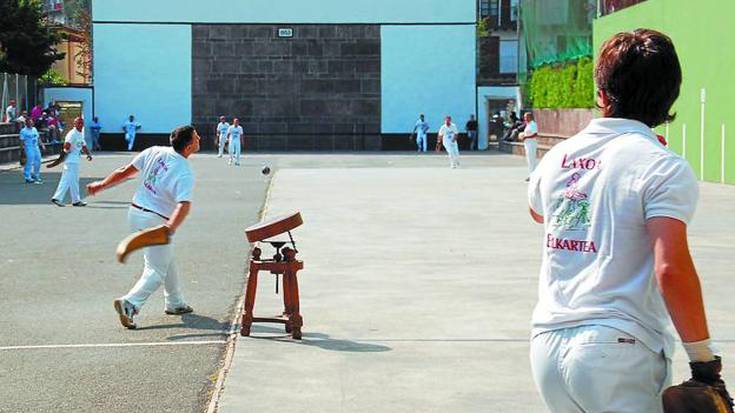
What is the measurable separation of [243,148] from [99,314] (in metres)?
48.9

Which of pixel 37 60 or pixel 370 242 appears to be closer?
pixel 370 242

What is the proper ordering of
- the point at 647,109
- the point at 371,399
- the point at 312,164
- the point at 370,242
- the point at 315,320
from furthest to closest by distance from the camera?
the point at 312,164 < the point at 370,242 < the point at 315,320 < the point at 371,399 < the point at 647,109

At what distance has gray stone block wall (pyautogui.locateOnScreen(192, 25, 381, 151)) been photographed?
2367 inches

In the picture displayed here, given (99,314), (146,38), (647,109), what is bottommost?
(99,314)

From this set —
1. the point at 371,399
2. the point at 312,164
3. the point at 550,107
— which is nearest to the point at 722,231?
the point at 371,399

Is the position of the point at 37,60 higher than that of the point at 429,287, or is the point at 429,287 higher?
the point at 37,60

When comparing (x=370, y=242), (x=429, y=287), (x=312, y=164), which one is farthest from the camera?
(x=312, y=164)

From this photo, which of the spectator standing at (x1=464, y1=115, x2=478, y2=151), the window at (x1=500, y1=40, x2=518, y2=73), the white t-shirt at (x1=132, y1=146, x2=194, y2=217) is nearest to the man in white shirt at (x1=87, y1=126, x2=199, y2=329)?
the white t-shirt at (x1=132, y1=146, x2=194, y2=217)

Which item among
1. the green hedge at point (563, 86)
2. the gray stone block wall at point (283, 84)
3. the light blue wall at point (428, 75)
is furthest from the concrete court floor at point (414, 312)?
the light blue wall at point (428, 75)

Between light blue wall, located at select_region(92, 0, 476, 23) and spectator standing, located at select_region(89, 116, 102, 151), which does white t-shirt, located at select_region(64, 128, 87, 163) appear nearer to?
spectator standing, located at select_region(89, 116, 102, 151)

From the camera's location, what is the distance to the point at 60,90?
60.9m

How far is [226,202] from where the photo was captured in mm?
24391

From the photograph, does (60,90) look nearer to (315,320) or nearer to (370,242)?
(370,242)

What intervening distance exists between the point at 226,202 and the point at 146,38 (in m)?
37.8
